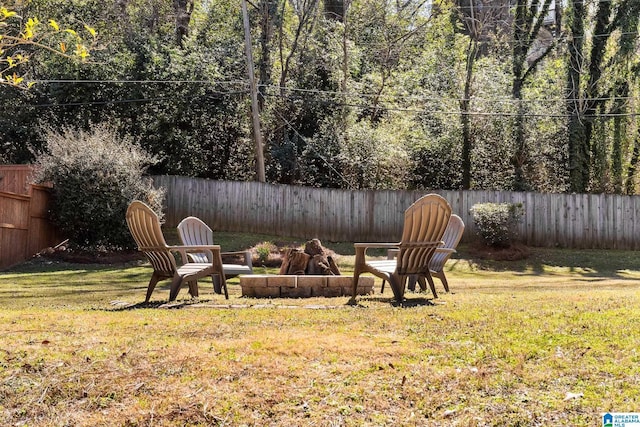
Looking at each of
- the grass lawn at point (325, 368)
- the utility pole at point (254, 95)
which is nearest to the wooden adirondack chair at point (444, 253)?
the grass lawn at point (325, 368)

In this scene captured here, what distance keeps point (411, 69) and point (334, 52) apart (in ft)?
11.0

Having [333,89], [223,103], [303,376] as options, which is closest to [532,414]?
[303,376]

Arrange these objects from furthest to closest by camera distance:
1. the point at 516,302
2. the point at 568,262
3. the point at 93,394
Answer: the point at 568,262 < the point at 516,302 < the point at 93,394

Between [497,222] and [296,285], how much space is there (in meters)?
9.23

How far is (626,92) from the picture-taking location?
1988 cm

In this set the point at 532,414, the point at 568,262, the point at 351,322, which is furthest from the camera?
the point at 568,262

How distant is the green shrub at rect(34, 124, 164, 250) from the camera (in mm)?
13812

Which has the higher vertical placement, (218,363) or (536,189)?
(536,189)

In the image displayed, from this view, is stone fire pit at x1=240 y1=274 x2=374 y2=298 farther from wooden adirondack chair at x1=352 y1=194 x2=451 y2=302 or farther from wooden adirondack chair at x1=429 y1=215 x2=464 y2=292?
wooden adirondack chair at x1=352 y1=194 x2=451 y2=302

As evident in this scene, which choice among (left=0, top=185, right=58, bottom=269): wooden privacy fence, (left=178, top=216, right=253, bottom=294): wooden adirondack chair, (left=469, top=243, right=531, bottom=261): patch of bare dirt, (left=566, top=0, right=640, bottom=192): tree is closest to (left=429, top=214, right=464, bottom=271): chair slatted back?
(left=178, top=216, right=253, bottom=294): wooden adirondack chair

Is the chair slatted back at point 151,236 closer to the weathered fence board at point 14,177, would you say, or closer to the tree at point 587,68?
the weathered fence board at point 14,177

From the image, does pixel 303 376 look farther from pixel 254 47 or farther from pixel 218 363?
pixel 254 47

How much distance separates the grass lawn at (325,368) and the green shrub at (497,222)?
34.1 ft

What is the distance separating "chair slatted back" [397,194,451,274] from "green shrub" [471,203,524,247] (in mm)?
9818
